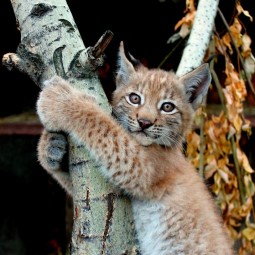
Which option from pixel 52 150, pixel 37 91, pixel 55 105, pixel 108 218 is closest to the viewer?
pixel 108 218

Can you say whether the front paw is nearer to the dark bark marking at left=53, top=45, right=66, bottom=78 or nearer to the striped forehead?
the dark bark marking at left=53, top=45, right=66, bottom=78

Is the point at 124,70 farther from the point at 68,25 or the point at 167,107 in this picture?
the point at 68,25

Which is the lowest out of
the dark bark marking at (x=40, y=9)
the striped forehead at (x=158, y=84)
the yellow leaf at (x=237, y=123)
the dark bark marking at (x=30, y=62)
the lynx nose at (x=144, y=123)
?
the yellow leaf at (x=237, y=123)

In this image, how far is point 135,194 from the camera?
259 cm

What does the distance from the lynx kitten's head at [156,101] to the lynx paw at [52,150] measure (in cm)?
33

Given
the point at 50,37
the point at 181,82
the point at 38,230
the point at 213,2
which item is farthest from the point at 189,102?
the point at 38,230

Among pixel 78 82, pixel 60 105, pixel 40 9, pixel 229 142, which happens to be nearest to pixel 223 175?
pixel 229 142

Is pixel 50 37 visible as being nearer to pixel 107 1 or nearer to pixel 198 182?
pixel 198 182

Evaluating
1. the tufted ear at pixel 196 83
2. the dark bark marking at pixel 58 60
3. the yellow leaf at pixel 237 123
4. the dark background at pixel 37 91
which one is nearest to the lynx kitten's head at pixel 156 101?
the tufted ear at pixel 196 83

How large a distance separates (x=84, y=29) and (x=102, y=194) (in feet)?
10.4

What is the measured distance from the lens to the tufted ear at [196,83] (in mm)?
2945

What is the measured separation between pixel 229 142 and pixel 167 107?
3.90 feet

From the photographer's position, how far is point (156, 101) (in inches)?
113

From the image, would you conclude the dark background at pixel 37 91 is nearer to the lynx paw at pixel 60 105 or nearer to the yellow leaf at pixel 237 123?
the yellow leaf at pixel 237 123
